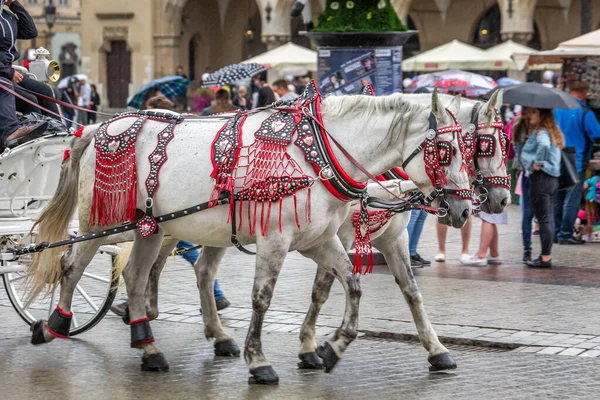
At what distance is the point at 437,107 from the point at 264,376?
6.32ft

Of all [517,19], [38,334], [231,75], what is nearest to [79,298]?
[38,334]

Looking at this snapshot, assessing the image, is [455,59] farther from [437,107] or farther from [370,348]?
[437,107]

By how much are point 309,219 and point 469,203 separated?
965 millimetres

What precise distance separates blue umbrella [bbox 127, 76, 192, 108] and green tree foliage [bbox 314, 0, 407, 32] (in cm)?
196

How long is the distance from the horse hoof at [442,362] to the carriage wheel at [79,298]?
2525 mm

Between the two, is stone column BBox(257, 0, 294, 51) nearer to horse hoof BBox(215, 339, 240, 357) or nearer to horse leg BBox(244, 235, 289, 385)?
horse hoof BBox(215, 339, 240, 357)

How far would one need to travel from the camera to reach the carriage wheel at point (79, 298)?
29.7 feet

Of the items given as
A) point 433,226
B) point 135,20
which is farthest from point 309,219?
point 135,20

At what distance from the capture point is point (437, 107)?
7328mm

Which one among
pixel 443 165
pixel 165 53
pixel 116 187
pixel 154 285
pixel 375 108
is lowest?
pixel 154 285

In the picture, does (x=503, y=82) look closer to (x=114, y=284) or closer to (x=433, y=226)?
(x=433, y=226)

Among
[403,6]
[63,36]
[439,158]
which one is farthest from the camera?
[63,36]

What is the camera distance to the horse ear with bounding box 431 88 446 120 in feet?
24.0

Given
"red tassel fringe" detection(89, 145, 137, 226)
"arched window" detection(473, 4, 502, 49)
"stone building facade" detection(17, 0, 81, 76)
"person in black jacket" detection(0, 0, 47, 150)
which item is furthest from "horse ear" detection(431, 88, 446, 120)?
"stone building facade" detection(17, 0, 81, 76)
